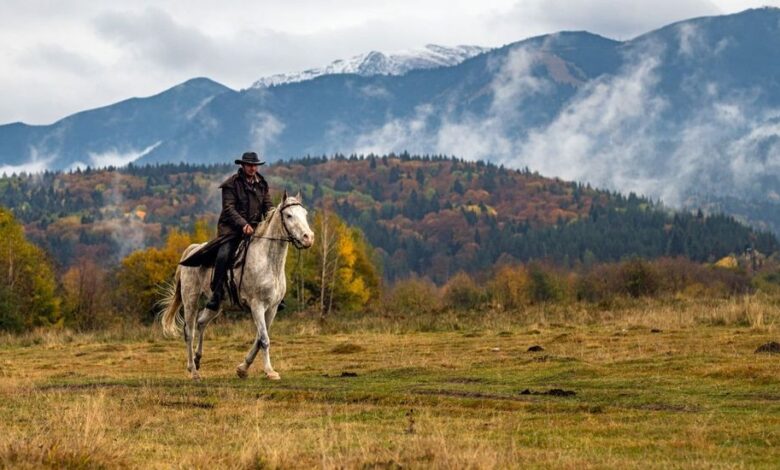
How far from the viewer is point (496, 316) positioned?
141 ft

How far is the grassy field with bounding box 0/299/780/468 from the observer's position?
34.8 ft

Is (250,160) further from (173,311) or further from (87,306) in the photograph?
(87,306)

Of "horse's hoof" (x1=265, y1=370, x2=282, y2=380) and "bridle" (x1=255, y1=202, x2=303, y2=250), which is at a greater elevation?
"bridle" (x1=255, y1=202, x2=303, y2=250)

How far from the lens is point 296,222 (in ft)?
66.4

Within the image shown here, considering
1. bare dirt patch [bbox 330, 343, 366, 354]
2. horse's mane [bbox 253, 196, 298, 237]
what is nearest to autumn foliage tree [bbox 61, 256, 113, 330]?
bare dirt patch [bbox 330, 343, 366, 354]

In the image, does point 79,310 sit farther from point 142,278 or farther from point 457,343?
point 457,343

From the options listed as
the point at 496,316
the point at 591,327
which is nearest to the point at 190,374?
the point at 591,327

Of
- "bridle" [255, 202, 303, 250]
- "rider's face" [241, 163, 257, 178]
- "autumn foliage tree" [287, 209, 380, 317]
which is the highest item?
"rider's face" [241, 163, 257, 178]

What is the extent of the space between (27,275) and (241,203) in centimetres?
5601

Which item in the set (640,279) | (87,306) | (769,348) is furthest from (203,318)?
(87,306)

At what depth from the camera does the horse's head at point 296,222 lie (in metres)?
20.1

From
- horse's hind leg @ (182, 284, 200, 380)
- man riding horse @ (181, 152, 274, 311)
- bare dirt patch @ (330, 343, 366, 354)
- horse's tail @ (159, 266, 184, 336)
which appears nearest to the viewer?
man riding horse @ (181, 152, 274, 311)

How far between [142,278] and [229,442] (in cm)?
7154

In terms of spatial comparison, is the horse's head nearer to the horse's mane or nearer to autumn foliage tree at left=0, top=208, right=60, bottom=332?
the horse's mane
